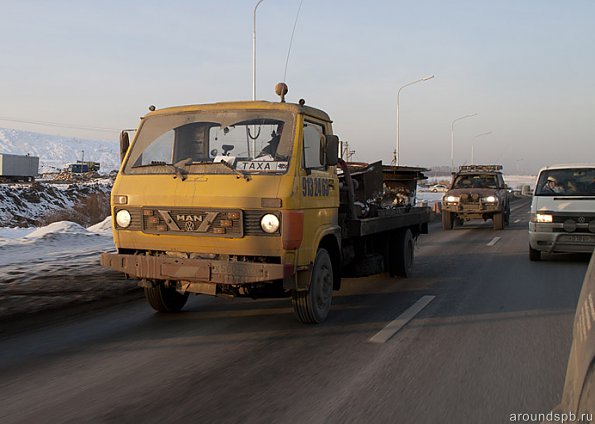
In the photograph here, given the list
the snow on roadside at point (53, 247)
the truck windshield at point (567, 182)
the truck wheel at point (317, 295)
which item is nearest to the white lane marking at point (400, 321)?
the truck wheel at point (317, 295)

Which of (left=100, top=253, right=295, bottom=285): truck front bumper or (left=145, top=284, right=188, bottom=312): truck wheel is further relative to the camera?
(left=145, top=284, right=188, bottom=312): truck wheel

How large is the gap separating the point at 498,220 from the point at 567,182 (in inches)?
331

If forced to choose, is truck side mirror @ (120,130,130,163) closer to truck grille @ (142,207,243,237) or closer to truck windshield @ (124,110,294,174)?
truck windshield @ (124,110,294,174)

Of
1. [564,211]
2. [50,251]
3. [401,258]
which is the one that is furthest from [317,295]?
[50,251]

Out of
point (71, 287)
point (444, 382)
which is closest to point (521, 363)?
point (444, 382)

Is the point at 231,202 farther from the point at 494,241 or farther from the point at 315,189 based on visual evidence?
the point at 494,241

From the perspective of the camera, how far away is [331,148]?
6.00 m

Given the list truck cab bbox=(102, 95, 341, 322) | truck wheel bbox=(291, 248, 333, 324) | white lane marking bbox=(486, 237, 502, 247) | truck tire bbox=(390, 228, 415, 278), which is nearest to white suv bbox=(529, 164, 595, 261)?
truck tire bbox=(390, 228, 415, 278)

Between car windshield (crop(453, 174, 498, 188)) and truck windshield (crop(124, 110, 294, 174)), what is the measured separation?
15.4 metres

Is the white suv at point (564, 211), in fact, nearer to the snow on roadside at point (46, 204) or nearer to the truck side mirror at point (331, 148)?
the truck side mirror at point (331, 148)

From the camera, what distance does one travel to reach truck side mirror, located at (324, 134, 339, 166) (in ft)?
19.7

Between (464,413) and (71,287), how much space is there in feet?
19.4

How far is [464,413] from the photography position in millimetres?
3707

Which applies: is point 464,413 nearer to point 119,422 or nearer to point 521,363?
point 521,363
